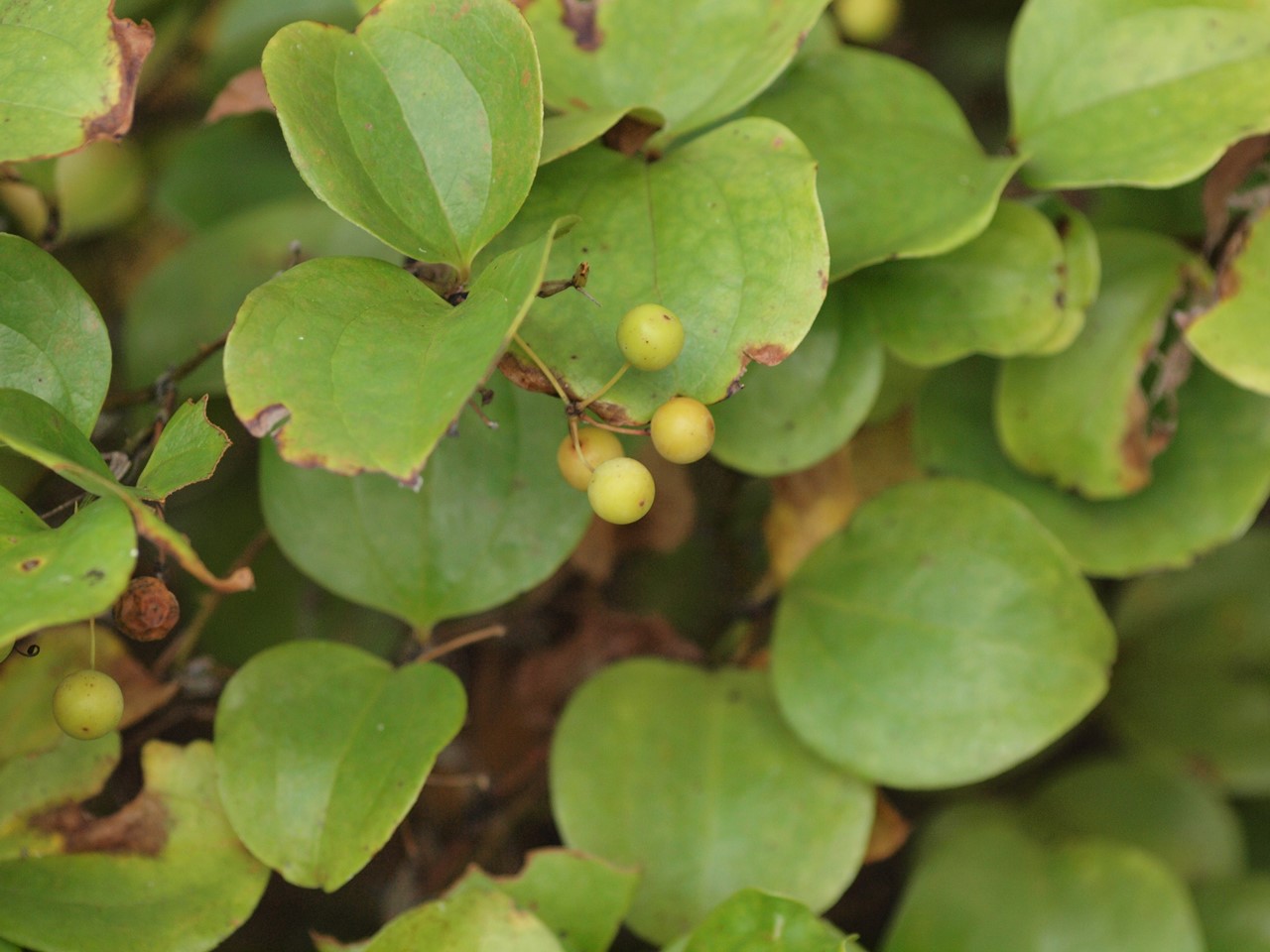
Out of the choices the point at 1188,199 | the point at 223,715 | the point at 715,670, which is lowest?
the point at 715,670

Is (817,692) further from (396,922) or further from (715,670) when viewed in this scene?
(396,922)

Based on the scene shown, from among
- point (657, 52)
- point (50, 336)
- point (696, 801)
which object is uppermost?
point (657, 52)

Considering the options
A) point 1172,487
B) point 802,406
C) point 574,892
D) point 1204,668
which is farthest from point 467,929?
point 1204,668

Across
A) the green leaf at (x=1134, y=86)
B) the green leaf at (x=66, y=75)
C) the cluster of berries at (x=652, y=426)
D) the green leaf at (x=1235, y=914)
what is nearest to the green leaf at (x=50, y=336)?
the green leaf at (x=66, y=75)

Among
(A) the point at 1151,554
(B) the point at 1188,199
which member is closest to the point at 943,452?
(A) the point at 1151,554

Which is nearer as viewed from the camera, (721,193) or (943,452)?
(721,193)

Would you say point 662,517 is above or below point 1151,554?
below

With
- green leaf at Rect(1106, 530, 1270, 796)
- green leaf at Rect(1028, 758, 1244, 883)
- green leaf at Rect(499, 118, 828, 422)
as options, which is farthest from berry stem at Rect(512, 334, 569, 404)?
green leaf at Rect(1106, 530, 1270, 796)

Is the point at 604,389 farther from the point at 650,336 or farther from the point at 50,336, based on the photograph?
the point at 50,336
